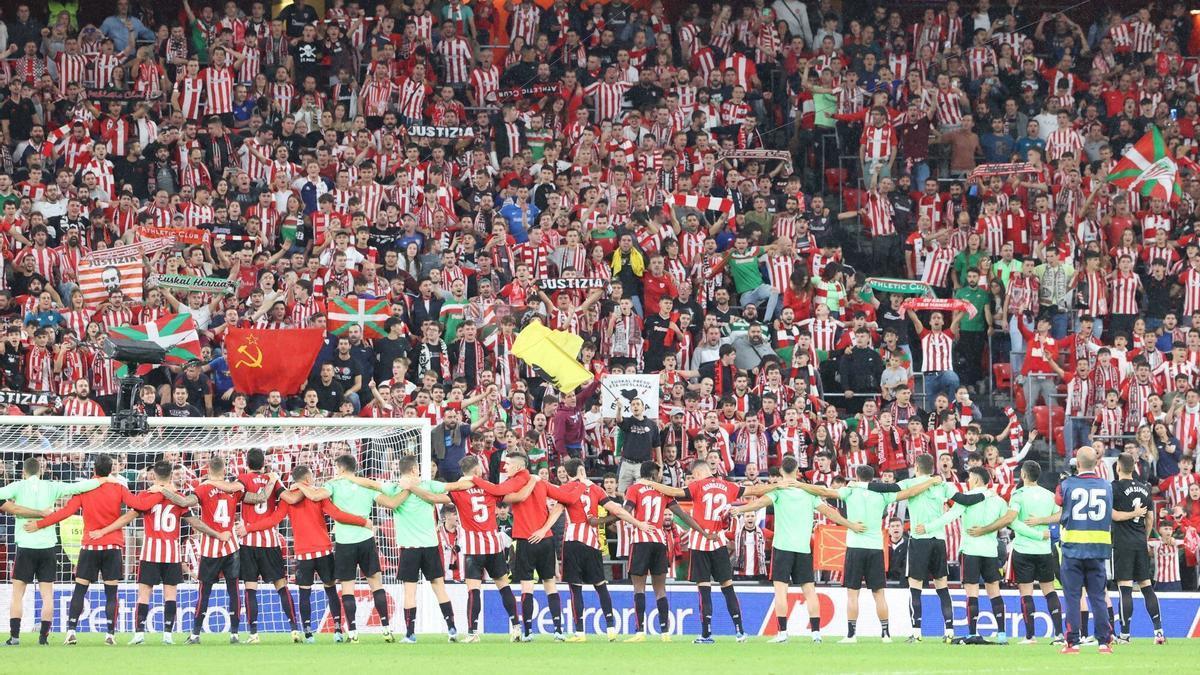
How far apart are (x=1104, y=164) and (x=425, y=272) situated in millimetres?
11336

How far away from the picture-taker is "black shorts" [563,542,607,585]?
60.8ft

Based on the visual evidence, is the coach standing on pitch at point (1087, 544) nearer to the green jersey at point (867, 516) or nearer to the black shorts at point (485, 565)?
the green jersey at point (867, 516)

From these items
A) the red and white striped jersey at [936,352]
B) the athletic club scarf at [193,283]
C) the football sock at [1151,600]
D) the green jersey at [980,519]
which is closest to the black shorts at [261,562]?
the athletic club scarf at [193,283]

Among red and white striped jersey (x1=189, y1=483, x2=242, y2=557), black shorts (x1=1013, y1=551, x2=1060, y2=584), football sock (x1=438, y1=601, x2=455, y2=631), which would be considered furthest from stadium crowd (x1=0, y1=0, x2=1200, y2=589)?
black shorts (x1=1013, y1=551, x2=1060, y2=584)

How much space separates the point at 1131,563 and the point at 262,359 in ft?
35.0

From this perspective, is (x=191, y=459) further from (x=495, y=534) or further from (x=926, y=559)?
(x=926, y=559)

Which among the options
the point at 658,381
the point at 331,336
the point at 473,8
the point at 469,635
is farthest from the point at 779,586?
the point at 473,8

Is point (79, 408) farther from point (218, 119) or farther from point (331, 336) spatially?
point (218, 119)

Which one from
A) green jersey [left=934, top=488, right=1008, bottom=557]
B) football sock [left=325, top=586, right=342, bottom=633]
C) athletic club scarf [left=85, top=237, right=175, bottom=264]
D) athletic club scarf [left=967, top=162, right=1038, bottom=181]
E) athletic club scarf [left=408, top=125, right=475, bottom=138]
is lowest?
football sock [left=325, top=586, right=342, bottom=633]

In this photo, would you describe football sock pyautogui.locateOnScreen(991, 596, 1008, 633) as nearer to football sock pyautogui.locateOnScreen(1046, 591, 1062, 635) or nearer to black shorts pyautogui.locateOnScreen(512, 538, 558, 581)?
football sock pyautogui.locateOnScreen(1046, 591, 1062, 635)

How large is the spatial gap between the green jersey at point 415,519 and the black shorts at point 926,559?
4681 millimetres

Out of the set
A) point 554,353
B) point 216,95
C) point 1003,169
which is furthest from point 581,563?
point 1003,169

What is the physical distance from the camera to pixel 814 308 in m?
26.2

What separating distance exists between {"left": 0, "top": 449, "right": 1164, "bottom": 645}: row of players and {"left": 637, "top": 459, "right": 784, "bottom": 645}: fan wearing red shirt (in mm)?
18
